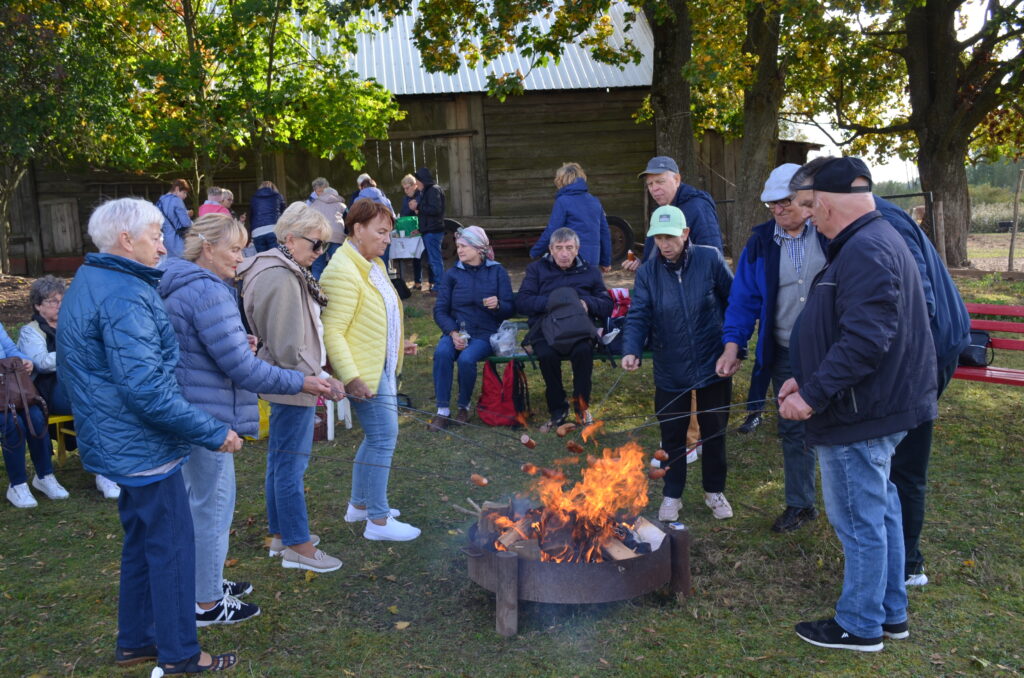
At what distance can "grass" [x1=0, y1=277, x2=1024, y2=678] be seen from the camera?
12.4 ft

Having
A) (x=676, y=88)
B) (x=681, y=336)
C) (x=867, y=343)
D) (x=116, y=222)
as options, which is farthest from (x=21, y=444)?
(x=676, y=88)

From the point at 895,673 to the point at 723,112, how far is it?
16.7 metres

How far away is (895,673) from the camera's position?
11.8ft

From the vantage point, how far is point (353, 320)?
15.8ft

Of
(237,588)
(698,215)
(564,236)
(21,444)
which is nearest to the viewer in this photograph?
(237,588)

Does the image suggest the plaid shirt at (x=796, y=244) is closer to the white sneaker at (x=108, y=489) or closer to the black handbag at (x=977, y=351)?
the black handbag at (x=977, y=351)

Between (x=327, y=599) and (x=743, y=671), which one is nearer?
(x=743, y=671)

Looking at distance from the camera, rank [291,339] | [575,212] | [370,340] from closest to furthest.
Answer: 1. [291,339]
2. [370,340]
3. [575,212]

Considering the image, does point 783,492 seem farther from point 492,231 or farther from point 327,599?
point 492,231

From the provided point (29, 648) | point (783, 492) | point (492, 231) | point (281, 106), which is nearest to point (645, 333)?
point (783, 492)

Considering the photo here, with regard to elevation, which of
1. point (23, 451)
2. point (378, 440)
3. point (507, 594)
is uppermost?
point (378, 440)

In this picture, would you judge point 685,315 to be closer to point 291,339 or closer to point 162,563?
point 291,339

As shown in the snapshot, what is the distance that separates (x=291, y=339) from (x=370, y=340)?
0.59 m

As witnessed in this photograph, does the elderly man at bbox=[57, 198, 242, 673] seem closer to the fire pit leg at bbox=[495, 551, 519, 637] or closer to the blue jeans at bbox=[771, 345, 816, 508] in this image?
the fire pit leg at bbox=[495, 551, 519, 637]
